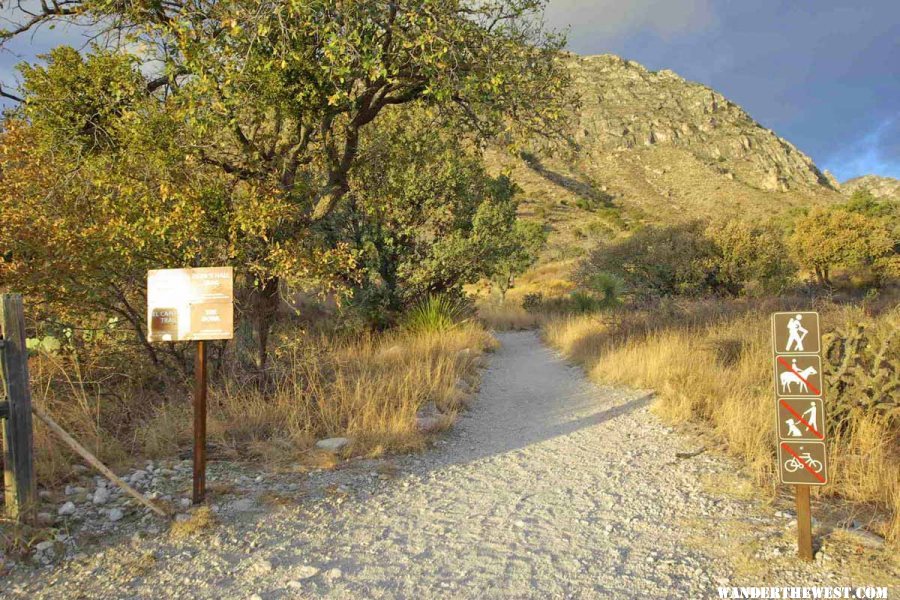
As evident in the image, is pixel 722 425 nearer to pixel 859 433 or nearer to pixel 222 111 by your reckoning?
pixel 859 433

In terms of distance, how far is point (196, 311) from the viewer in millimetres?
4035

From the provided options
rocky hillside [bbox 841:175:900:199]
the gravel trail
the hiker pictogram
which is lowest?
the gravel trail

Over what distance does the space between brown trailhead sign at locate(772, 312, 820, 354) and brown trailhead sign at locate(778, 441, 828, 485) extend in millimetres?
586

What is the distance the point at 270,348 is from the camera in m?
7.46

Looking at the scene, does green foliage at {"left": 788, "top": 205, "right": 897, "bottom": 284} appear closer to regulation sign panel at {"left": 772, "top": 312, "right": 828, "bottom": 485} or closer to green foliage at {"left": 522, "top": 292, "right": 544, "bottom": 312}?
green foliage at {"left": 522, "top": 292, "right": 544, "bottom": 312}

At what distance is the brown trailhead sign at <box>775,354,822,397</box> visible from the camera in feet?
10.7

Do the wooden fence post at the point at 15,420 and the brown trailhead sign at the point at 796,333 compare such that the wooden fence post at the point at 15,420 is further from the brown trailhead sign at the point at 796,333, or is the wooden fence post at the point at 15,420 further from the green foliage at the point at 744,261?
the green foliage at the point at 744,261

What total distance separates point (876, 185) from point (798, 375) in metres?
73.0

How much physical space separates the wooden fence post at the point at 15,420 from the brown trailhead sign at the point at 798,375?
4827 mm

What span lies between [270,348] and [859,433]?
268 inches

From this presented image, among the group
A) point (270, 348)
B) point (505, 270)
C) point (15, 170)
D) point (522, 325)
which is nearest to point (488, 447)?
point (270, 348)

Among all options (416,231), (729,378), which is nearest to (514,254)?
(416,231)

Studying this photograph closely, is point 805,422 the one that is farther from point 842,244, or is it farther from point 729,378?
point 842,244

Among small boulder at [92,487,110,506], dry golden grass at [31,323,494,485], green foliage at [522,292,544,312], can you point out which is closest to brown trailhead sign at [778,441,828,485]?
dry golden grass at [31,323,494,485]
